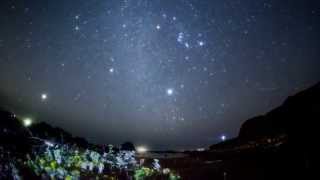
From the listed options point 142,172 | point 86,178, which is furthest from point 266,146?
point 86,178

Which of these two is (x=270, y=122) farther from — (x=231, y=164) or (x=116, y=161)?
(x=116, y=161)

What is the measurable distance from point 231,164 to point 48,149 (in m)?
12.0

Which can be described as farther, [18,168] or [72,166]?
[72,166]

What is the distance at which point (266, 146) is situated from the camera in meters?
15.1

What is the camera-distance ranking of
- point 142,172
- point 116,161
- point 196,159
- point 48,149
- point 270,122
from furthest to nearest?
point 270,122
point 196,159
point 142,172
point 116,161
point 48,149

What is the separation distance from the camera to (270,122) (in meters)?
23.0

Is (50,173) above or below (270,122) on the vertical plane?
below

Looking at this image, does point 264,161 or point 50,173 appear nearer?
point 50,173

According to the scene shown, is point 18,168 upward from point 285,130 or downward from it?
downward

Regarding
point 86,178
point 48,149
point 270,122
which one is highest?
point 270,122

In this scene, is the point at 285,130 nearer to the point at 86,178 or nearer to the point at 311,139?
the point at 311,139

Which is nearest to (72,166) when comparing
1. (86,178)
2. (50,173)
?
(86,178)

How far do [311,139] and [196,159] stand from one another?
670 centimetres

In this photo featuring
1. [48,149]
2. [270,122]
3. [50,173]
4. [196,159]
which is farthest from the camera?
Answer: [270,122]
